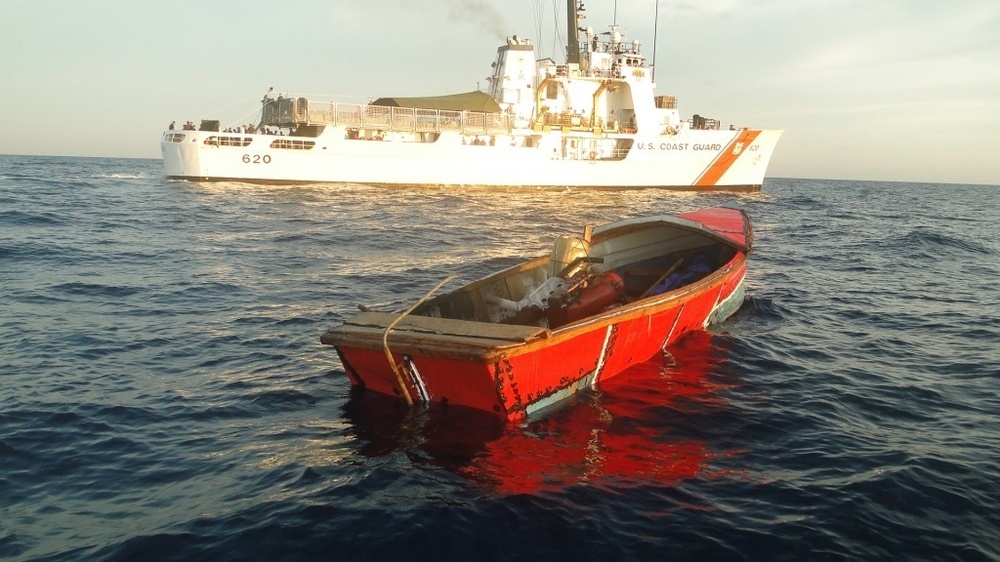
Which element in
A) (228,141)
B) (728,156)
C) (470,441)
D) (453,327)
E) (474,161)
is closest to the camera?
(470,441)

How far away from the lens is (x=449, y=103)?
129ft

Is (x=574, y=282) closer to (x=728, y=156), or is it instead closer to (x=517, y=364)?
(x=517, y=364)

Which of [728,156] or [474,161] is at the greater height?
[728,156]

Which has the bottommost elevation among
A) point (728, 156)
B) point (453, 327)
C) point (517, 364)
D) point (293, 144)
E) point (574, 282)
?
point (517, 364)

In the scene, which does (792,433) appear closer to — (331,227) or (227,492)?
(227,492)

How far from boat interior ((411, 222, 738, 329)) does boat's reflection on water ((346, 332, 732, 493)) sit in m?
1.21

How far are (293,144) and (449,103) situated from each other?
32.2ft

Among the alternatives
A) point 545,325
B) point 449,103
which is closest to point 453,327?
point 545,325

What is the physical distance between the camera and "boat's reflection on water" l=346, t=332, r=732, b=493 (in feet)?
16.9

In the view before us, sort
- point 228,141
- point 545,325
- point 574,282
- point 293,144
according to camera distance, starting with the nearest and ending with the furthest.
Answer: point 545,325, point 574,282, point 228,141, point 293,144

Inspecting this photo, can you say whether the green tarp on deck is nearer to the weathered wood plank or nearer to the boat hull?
the boat hull

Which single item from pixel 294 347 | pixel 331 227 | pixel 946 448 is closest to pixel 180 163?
pixel 331 227

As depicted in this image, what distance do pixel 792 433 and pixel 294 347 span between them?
6213 mm

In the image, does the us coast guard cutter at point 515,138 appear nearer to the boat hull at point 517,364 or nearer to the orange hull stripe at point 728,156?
the orange hull stripe at point 728,156
